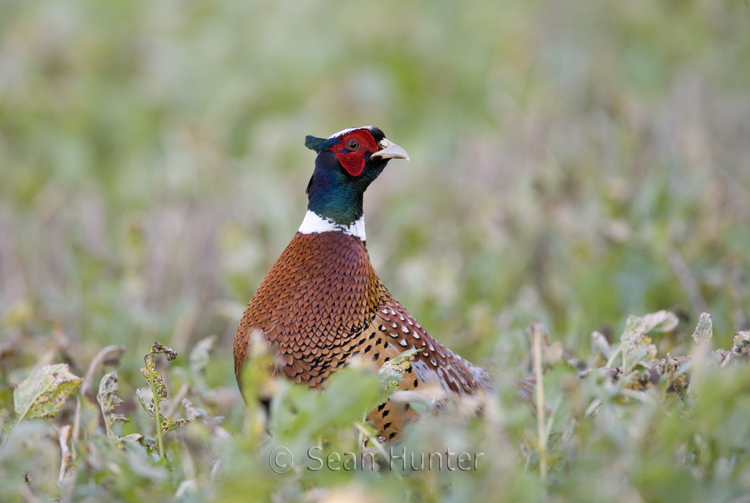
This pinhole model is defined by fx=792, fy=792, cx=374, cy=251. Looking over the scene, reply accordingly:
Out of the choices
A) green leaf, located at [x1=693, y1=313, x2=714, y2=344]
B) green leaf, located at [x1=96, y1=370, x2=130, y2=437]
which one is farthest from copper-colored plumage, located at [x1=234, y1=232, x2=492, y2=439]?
green leaf, located at [x1=693, y1=313, x2=714, y2=344]

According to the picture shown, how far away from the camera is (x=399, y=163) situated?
5598mm

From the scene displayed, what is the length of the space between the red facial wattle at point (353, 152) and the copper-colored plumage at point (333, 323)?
18 centimetres

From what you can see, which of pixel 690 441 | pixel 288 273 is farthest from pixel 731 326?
pixel 288 273

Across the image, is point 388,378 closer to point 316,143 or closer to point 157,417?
point 157,417

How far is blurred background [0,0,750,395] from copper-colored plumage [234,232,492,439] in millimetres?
501

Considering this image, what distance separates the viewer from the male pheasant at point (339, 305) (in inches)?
73.7

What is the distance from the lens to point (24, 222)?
4.35m

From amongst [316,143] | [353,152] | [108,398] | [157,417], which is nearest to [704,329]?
[353,152]

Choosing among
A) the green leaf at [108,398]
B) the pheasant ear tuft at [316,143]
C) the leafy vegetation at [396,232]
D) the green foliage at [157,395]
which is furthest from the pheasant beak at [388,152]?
the green leaf at [108,398]

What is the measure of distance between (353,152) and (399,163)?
3563 millimetres

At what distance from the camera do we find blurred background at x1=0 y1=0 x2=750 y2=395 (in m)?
3.26

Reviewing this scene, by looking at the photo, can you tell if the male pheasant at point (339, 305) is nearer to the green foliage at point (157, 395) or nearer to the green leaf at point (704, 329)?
the green foliage at point (157, 395)

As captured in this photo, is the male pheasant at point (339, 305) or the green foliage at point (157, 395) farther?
Answer: the male pheasant at point (339, 305)

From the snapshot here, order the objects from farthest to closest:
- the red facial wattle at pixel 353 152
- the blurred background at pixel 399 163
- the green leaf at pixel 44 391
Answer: the blurred background at pixel 399 163
the red facial wattle at pixel 353 152
the green leaf at pixel 44 391
